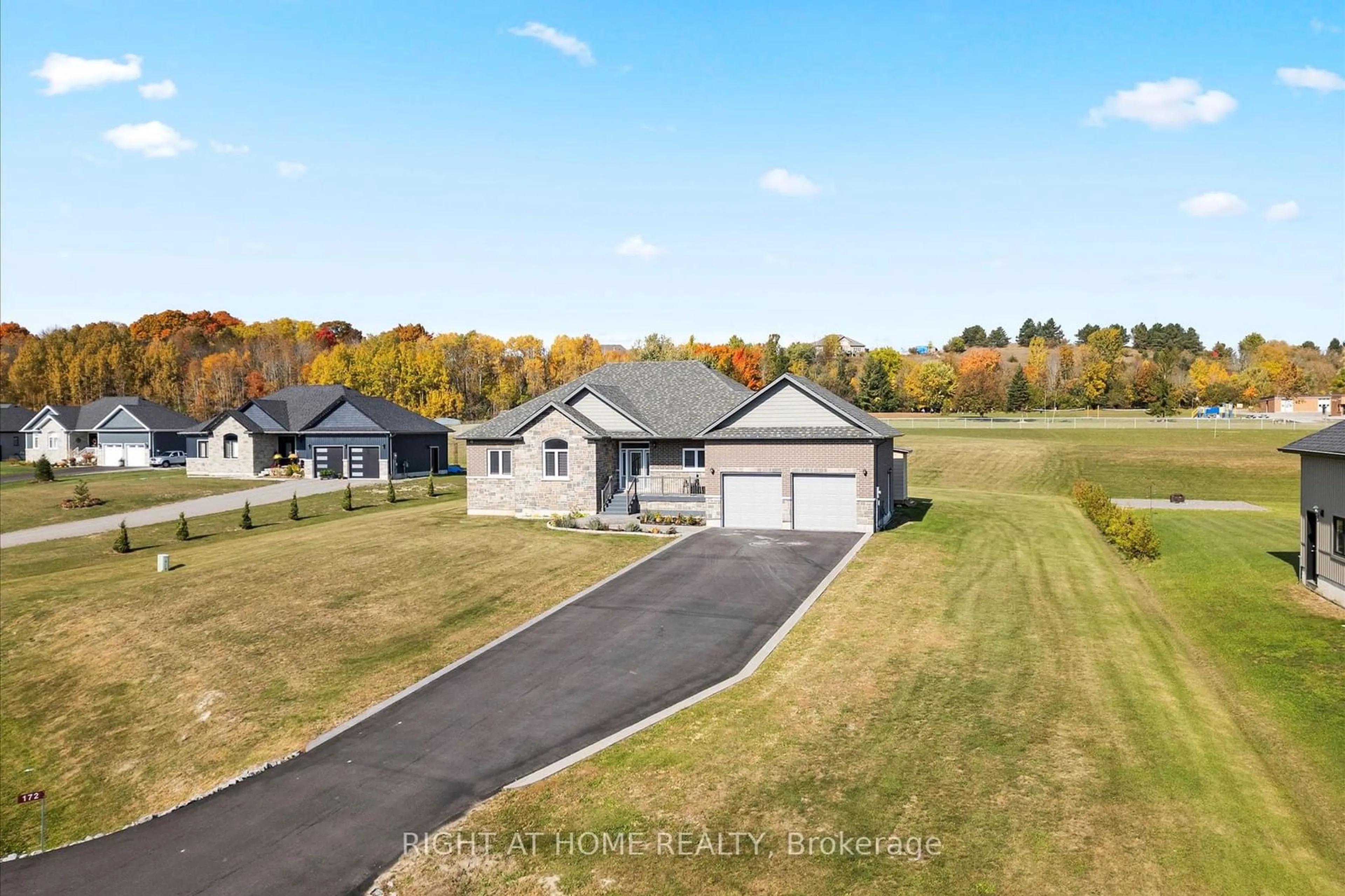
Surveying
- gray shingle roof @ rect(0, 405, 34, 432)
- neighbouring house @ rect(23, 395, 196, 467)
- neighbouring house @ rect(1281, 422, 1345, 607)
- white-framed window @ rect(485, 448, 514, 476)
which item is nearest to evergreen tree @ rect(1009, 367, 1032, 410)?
neighbouring house @ rect(1281, 422, 1345, 607)

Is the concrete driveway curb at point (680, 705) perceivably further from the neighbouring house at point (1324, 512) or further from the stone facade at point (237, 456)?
the stone facade at point (237, 456)

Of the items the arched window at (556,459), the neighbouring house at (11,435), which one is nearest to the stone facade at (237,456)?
the arched window at (556,459)

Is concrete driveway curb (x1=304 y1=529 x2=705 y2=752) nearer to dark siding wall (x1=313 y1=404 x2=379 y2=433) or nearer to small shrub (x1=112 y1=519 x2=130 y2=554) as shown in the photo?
small shrub (x1=112 y1=519 x2=130 y2=554)

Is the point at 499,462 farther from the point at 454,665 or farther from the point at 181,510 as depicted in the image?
the point at 454,665

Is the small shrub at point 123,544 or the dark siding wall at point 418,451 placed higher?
the dark siding wall at point 418,451

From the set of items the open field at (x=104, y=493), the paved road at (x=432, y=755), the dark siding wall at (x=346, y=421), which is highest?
the dark siding wall at (x=346, y=421)

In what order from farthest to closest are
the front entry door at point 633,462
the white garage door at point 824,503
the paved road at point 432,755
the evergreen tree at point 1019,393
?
the evergreen tree at point 1019,393, the front entry door at point 633,462, the white garage door at point 824,503, the paved road at point 432,755
